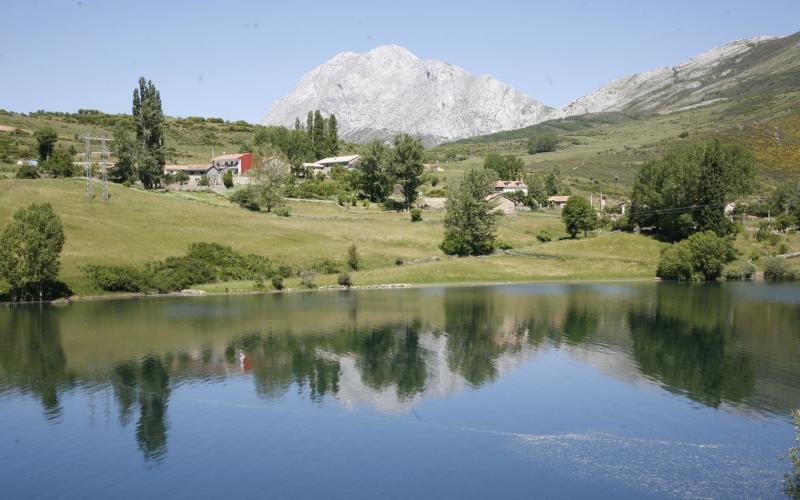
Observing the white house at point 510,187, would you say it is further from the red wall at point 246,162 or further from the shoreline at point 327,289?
the shoreline at point 327,289

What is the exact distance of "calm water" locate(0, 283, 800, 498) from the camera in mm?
30469

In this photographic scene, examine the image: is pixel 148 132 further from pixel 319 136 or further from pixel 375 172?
pixel 319 136

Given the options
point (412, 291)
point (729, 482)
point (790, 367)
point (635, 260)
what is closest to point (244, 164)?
point (412, 291)

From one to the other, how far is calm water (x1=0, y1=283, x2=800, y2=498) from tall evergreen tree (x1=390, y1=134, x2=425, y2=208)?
68.4m

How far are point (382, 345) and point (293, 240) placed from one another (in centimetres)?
4895

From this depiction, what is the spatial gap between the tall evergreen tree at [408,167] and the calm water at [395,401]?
2693 inches

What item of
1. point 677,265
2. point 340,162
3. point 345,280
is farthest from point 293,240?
point 340,162

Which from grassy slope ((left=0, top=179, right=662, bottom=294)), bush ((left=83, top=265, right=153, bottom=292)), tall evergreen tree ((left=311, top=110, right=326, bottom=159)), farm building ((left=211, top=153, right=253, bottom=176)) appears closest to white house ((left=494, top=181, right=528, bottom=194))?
grassy slope ((left=0, top=179, right=662, bottom=294))

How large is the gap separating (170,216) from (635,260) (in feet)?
249

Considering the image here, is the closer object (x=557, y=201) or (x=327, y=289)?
(x=327, y=289)

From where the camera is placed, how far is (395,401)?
41750mm

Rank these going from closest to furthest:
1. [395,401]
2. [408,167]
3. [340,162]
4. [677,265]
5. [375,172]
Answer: [395,401]
[677,265]
[408,167]
[375,172]
[340,162]

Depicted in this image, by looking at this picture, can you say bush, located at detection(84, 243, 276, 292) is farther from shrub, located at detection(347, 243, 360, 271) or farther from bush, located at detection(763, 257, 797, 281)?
bush, located at detection(763, 257, 797, 281)

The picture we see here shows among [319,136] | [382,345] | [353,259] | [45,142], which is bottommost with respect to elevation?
[382,345]
